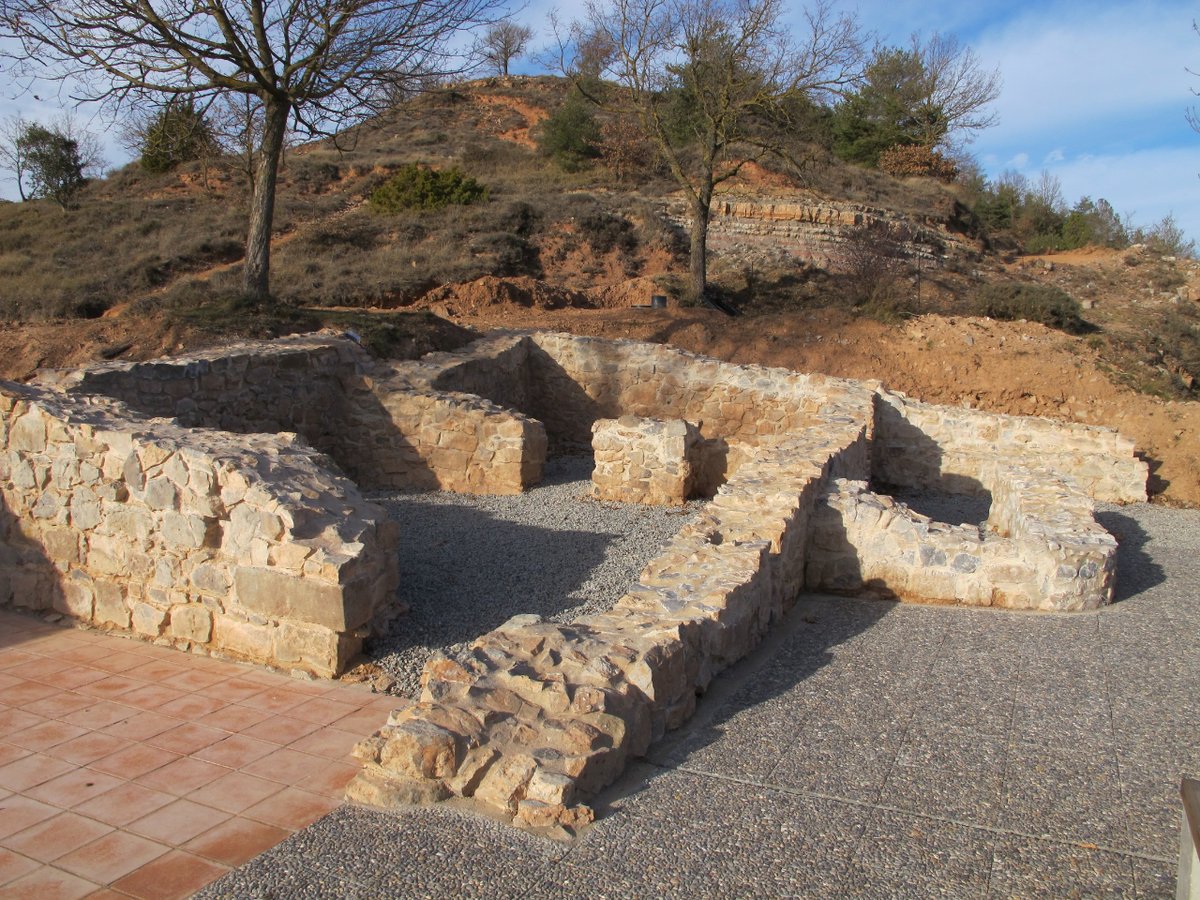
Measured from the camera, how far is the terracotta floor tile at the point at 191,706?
14.5 feet

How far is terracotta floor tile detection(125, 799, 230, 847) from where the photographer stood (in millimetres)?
3316

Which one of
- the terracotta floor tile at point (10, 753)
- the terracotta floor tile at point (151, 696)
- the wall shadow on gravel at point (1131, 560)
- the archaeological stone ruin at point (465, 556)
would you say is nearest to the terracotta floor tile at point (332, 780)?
the archaeological stone ruin at point (465, 556)

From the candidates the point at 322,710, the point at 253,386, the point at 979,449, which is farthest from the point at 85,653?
the point at 979,449

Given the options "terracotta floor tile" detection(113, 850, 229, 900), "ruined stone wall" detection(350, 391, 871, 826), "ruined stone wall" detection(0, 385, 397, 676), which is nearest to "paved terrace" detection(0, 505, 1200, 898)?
"terracotta floor tile" detection(113, 850, 229, 900)

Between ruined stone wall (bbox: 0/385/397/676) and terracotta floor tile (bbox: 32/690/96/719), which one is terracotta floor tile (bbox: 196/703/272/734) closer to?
ruined stone wall (bbox: 0/385/397/676)

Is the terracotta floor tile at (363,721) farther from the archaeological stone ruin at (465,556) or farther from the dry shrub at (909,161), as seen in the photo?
the dry shrub at (909,161)

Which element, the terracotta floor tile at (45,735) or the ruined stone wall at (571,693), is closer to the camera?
the ruined stone wall at (571,693)

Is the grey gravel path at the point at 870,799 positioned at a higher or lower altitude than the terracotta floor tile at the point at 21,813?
higher

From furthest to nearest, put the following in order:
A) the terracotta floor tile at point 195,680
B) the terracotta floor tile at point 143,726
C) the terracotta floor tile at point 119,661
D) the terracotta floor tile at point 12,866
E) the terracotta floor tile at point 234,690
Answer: the terracotta floor tile at point 119,661, the terracotta floor tile at point 195,680, the terracotta floor tile at point 234,690, the terracotta floor tile at point 143,726, the terracotta floor tile at point 12,866

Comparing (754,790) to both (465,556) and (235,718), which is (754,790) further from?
Answer: (465,556)

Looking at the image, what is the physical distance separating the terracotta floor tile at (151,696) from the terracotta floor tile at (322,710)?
0.64 meters

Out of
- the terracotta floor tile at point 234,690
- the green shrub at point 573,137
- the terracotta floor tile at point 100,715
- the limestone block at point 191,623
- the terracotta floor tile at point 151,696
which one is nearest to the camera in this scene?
the terracotta floor tile at point 100,715

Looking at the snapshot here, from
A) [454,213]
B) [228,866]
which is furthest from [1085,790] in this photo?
[454,213]

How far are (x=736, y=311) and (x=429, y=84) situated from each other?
352 inches
